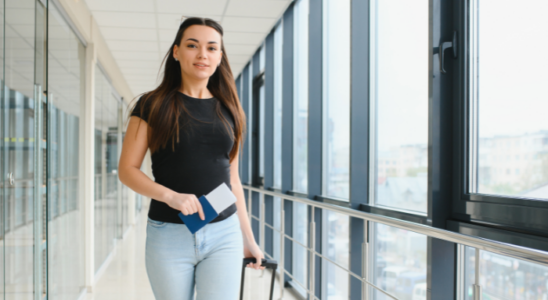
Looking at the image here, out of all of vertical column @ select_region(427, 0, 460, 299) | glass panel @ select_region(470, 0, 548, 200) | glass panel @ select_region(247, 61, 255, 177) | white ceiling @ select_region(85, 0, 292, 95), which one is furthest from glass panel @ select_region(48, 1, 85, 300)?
glass panel @ select_region(247, 61, 255, 177)

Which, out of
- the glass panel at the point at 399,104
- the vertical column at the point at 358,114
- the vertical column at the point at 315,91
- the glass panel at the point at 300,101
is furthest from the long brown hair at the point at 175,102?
the glass panel at the point at 300,101

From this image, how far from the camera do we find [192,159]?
1.00m

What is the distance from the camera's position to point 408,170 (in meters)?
1.90

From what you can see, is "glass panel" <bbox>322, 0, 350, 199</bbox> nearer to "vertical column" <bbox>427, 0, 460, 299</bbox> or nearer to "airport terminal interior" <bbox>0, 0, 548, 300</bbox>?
"airport terminal interior" <bbox>0, 0, 548, 300</bbox>

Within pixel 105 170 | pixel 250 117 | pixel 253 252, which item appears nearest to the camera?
pixel 253 252

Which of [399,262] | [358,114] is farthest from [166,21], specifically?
[399,262]

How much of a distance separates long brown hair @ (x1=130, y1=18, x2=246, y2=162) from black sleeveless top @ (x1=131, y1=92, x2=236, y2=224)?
2cm

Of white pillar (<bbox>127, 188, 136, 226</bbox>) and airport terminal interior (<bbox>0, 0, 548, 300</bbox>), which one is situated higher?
airport terminal interior (<bbox>0, 0, 548, 300</bbox>)

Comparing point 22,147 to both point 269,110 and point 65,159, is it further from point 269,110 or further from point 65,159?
point 269,110

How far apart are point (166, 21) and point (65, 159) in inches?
59.9

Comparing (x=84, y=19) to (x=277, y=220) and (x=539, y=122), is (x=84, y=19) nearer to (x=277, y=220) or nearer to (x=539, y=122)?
(x=277, y=220)

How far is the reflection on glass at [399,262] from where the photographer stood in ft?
5.79

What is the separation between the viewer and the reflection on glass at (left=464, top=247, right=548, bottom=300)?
1.20 metres

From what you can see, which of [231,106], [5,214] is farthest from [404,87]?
[5,214]
